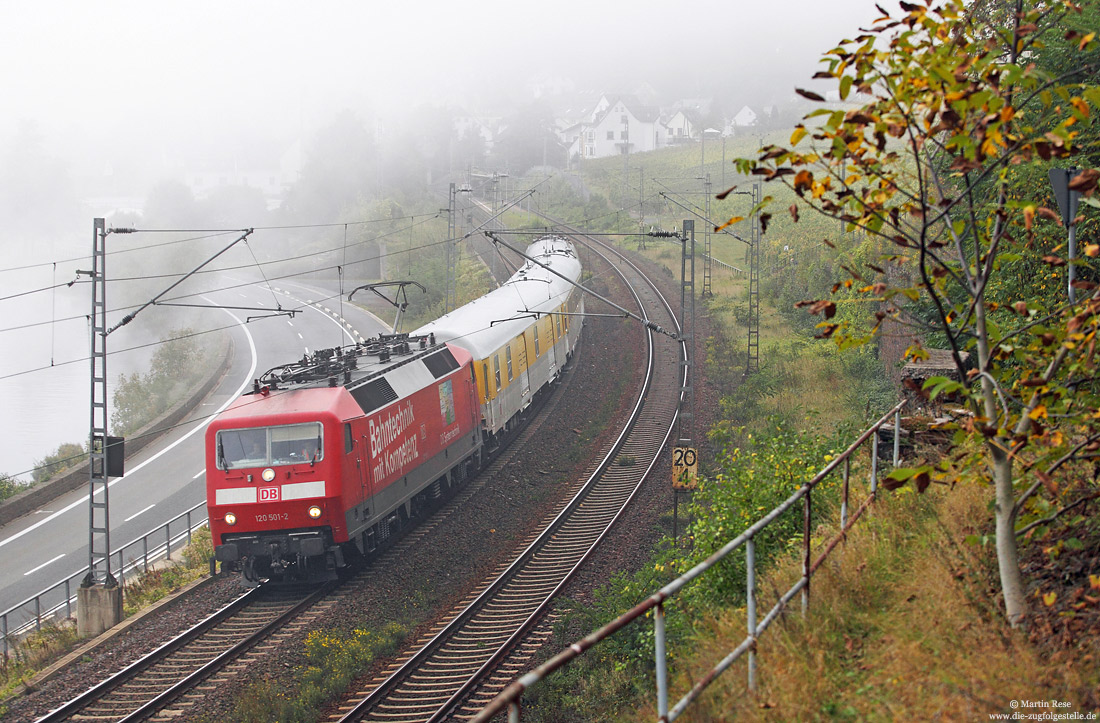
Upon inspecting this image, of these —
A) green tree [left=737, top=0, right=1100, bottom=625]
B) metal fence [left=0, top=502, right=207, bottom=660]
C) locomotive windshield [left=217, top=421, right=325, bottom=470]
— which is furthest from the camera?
metal fence [left=0, top=502, right=207, bottom=660]

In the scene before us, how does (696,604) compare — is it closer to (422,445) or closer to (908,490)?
(908,490)

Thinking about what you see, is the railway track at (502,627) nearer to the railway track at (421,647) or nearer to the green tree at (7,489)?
the railway track at (421,647)

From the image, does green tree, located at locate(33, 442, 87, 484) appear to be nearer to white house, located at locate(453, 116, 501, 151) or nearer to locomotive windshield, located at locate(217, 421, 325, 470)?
locomotive windshield, located at locate(217, 421, 325, 470)

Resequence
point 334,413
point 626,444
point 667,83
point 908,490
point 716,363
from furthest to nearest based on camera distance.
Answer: point 667,83
point 716,363
point 626,444
point 334,413
point 908,490

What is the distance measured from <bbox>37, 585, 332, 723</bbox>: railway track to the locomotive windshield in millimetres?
2612

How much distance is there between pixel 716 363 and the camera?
34.6 meters

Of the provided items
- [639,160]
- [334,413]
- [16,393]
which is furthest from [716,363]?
[639,160]

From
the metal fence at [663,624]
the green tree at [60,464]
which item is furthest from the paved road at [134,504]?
the metal fence at [663,624]

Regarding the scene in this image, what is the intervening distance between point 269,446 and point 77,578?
1098cm

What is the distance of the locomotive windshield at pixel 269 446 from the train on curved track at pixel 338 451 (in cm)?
2

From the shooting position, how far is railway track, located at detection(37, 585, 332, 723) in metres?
12.6

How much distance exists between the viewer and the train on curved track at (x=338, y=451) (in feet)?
51.3

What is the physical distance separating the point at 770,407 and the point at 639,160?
73482 mm

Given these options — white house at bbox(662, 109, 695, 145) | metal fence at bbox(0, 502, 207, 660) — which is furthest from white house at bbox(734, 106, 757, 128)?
metal fence at bbox(0, 502, 207, 660)
